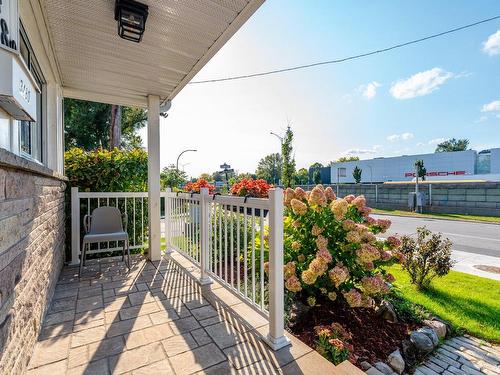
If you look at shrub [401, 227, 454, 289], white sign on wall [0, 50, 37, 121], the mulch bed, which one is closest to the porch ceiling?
white sign on wall [0, 50, 37, 121]

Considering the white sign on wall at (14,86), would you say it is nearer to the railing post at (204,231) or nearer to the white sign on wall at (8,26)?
the white sign on wall at (8,26)

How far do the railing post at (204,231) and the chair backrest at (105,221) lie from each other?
1.47 meters

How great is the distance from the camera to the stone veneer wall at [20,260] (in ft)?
3.56

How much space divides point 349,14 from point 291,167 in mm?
6871

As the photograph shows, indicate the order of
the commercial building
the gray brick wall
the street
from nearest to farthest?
1. the street
2. the gray brick wall
3. the commercial building

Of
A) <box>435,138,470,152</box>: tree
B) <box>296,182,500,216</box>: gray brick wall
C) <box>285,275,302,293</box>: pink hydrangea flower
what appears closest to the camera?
<box>285,275,302,293</box>: pink hydrangea flower

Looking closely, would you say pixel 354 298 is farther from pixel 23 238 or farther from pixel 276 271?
pixel 23 238

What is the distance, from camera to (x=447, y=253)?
3102mm

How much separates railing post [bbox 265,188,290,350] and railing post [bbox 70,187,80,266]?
10.3 ft

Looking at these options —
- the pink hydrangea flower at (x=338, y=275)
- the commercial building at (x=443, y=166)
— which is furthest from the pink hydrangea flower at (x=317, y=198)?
the commercial building at (x=443, y=166)

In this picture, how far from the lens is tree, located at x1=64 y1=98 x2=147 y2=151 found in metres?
8.66

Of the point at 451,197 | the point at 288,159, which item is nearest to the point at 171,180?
the point at 288,159

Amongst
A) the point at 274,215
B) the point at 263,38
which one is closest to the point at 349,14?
the point at 263,38

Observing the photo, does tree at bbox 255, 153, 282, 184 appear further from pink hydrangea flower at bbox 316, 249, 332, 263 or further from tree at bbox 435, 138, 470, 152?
pink hydrangea flower at bbox 316, 249, 332, 263
